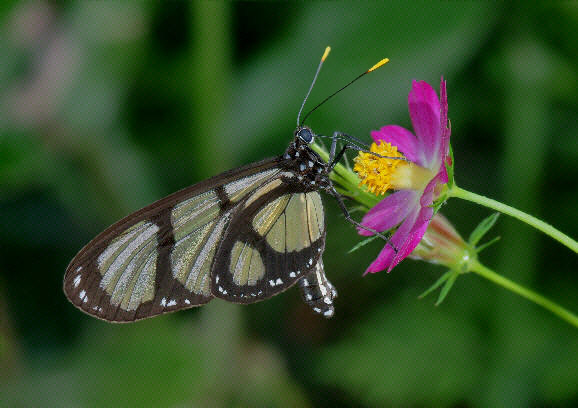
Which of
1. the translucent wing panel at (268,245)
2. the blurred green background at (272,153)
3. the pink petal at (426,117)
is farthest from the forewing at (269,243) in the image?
the blurred green background at (272,153)

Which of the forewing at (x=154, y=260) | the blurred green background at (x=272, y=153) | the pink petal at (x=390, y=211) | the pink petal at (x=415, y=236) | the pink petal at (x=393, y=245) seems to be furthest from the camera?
the blurred green background at (x=272, y=153)

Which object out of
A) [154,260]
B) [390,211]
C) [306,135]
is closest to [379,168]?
[390,211]

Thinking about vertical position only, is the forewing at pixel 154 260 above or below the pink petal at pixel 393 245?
above

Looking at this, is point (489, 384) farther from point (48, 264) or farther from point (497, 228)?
point (48, 264)

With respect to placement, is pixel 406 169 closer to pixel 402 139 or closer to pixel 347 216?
pixel 402 139

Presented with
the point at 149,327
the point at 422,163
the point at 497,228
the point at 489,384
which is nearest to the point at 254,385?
the point at 149,327

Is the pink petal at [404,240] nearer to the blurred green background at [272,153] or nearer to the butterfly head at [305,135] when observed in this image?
the butterfly head at [305,135]
